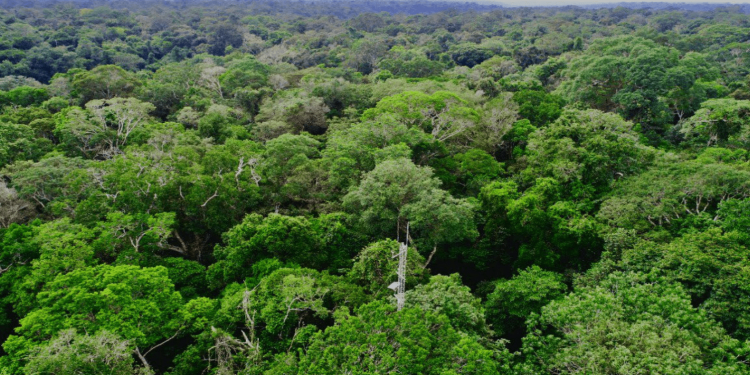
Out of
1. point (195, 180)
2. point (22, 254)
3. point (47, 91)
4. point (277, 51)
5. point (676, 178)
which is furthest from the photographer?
point (277, 51)

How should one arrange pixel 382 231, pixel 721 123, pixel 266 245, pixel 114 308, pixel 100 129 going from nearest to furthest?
1. pixel 114 308
2. pixel 266 245
3. pixel 382 231
4. pixel 721 123
5. pixel 100 129

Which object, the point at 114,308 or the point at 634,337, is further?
the point at 114,308

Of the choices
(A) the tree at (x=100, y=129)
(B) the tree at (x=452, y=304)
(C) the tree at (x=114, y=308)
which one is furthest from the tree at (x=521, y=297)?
(A) the tree at (x=100, y=129)

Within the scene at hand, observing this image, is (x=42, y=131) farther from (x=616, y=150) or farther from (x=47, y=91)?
(x=616, y=150)

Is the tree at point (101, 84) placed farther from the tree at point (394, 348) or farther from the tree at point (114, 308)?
the tree at point (394, 348)

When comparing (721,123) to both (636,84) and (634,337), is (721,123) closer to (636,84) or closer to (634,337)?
(636,84)

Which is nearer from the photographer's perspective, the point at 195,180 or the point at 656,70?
the point at 195,180

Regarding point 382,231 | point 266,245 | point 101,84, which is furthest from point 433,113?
point 101,84

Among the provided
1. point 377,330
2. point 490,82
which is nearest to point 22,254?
point 377,330
